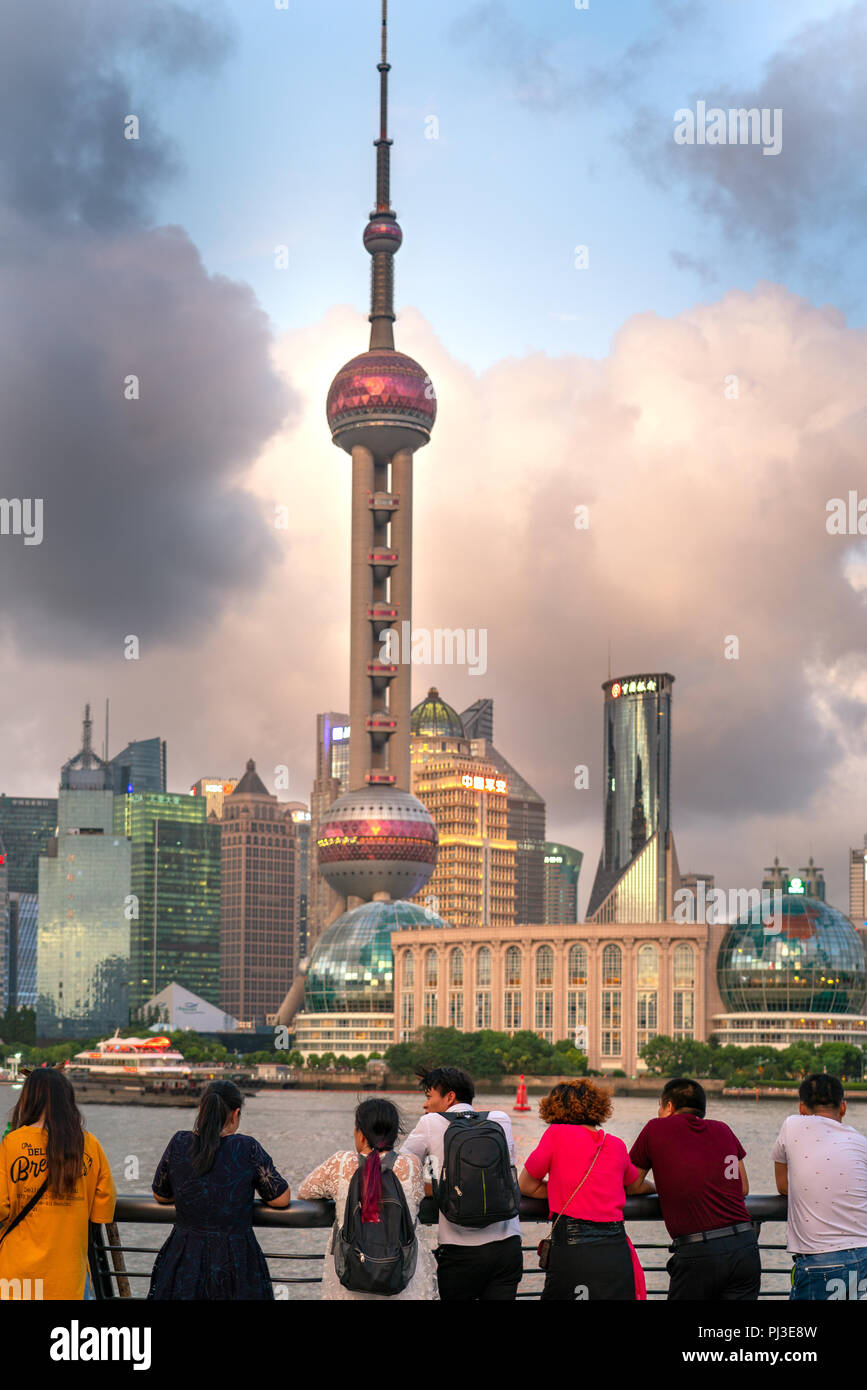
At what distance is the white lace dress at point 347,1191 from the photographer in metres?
13.4

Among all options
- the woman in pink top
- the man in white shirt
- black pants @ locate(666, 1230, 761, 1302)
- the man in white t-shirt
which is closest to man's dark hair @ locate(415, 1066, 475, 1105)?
the man in white shirt

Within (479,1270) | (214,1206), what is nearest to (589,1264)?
(479,1270)

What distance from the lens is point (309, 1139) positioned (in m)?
105

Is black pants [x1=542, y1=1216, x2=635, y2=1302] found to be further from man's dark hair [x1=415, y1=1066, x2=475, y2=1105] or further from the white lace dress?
man's dark hair [x1=415, y1=1066, x2=475, y2=1105]

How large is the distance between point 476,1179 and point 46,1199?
128 inches

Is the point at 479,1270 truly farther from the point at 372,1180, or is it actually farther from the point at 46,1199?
the point at 46,1199

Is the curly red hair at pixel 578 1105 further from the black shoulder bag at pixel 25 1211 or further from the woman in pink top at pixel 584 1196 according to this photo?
the black shoulder bag at pixel 25 1211

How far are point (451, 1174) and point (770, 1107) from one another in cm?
15002

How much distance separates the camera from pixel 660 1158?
1461 centimetres

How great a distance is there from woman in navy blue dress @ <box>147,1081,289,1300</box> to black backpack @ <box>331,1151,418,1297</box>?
538 mm

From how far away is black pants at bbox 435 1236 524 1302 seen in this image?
14.2 m
